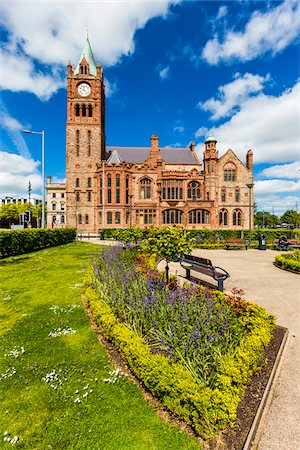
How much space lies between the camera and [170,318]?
493 centimetres

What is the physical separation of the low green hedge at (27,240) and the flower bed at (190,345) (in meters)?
11.5

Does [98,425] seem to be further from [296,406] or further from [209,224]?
[209,224]

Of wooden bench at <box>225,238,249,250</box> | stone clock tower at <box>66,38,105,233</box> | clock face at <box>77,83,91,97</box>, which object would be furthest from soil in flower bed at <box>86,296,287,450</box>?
clock face at <box>77,83,91,97</box>

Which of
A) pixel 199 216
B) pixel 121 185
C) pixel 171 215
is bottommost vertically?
pixel 199 216

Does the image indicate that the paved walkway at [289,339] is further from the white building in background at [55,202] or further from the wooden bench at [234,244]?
the white building in background at [55,202]

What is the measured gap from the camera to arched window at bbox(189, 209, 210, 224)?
42.7 m

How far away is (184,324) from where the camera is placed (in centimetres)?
451

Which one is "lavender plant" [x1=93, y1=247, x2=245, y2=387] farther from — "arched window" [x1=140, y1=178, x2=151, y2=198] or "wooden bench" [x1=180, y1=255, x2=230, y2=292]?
"arched window" [x1=140, y1=178, x2=151, y2=198]

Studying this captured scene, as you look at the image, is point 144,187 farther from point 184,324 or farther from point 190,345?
point 190,345

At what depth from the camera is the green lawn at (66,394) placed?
275 cm

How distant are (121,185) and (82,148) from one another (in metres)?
10.4

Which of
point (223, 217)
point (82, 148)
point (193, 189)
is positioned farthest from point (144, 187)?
point (223, 217)

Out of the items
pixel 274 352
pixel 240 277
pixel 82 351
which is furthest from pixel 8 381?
pixel 240 277

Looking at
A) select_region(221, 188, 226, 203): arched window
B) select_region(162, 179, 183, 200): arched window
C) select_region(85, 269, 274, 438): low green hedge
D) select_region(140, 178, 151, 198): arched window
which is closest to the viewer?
select_region(85, 269, 274, 438): low green hedge
